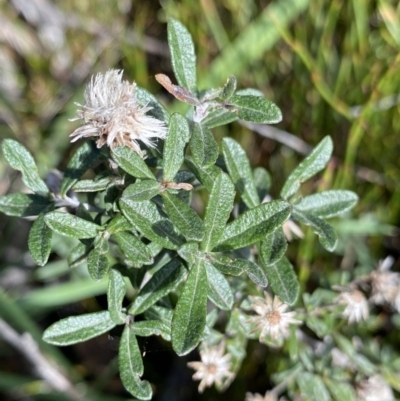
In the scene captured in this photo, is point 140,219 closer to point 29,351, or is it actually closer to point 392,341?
point 29,351

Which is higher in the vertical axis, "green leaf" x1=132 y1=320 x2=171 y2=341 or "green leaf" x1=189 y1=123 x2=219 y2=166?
"green leaf" x1=189 y1=123 x2=219 y2=166

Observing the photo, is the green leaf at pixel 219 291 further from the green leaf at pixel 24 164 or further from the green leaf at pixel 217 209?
the green leaf at pixel 24 164

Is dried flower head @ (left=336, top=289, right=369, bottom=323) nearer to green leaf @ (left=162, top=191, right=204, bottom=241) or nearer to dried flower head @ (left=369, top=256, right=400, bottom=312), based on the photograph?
dried flower head @ (left=369, top=256, right=400, bottom=312)

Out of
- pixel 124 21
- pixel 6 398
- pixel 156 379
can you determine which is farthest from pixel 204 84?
pixel 6 398

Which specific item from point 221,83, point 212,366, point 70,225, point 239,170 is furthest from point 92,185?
point 221,83

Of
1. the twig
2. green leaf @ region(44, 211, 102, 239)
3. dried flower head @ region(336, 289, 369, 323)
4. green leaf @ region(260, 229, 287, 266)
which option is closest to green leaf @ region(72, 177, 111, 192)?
green leaf @ region(44, 211, 102, 239)

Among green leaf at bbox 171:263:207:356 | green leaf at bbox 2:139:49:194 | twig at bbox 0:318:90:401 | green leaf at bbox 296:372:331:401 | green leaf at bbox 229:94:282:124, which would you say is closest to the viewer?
green leaf at bbox 171:263:207:356

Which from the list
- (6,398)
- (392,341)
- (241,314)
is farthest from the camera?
(6,398)
